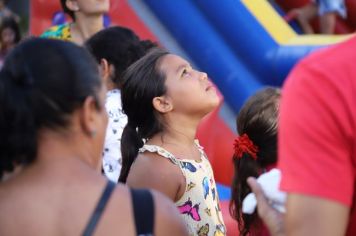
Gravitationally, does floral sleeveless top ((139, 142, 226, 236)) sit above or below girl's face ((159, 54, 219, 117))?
below

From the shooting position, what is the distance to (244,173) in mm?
2344

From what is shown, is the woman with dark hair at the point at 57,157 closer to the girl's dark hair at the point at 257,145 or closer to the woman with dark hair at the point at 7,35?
the girl's dark hair at the point at 257,145

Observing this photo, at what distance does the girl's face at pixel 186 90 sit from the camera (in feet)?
7.77

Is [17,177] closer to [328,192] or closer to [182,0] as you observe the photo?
[328,192]

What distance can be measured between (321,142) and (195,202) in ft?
3.46

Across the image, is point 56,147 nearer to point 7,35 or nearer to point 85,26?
point 85,26

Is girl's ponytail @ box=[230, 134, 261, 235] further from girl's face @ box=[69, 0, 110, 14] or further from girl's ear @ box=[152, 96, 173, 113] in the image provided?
girl's face @ box=[69, 0, 110, 14]

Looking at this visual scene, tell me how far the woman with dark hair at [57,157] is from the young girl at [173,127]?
731mm

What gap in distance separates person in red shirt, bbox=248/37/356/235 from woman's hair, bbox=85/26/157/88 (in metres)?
1.67

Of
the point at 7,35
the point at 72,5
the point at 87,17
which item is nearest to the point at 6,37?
the point at 7,35

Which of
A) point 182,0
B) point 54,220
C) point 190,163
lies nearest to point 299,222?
point 54,220

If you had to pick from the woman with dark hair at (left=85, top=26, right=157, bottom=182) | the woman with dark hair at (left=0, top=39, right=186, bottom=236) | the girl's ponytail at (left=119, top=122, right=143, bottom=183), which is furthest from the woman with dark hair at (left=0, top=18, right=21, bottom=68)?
the woman with dark hair at (left=0, top=39, right=186, bottom=236)

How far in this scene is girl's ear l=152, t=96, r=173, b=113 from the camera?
2373mm

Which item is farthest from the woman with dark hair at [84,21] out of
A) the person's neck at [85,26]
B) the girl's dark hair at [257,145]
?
the girl's dark hair at [257,145]
